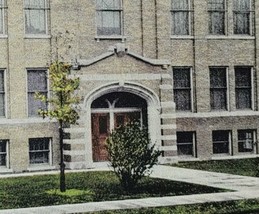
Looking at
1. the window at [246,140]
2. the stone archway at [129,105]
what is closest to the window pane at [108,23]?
the stone archway at [129,105]

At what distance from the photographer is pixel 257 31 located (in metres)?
32.3

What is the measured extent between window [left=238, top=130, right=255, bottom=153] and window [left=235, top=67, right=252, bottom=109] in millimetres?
1263

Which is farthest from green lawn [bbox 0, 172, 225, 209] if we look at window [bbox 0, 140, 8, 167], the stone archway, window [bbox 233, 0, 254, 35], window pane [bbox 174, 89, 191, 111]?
window [bbox 233, 0, 254, 35]

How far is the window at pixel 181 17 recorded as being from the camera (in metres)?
30.9

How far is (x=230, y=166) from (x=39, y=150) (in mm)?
8220

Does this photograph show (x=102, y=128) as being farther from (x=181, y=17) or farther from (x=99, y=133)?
(x=181, y=17)

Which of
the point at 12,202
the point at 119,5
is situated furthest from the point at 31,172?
the point at 12,202

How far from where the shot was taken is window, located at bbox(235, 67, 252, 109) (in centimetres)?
3198

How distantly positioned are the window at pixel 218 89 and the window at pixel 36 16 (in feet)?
28.3

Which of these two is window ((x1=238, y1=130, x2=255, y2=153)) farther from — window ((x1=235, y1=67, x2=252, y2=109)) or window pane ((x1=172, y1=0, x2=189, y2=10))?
window pane ((x1=172, y1=0, x2=189, y2=10))

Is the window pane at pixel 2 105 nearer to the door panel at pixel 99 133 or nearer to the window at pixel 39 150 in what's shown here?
the window at pixel 39 150

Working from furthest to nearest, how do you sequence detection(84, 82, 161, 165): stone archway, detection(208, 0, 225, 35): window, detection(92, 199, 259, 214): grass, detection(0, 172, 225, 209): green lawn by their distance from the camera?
detection(208, 0, 225, 35): window
detection(84, 82, 161, 165): stone archway
detection(0, 172, 225, 209): green lawn
detection(92, 199, 259, 214): grass

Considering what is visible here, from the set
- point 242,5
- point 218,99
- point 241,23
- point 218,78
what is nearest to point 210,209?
point 218,99

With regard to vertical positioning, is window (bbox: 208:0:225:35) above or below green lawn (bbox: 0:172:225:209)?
above
